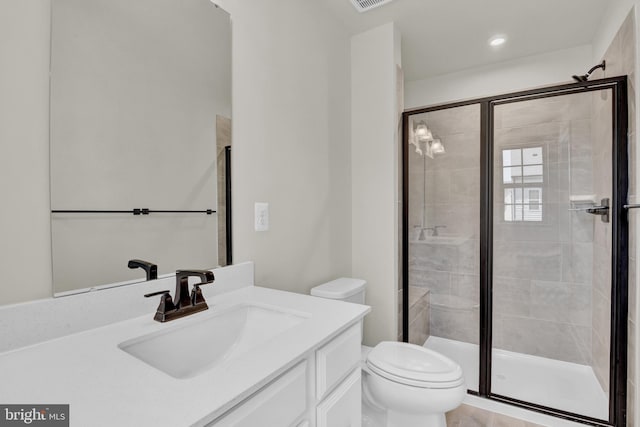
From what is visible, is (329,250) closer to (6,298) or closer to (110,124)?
(110,124)

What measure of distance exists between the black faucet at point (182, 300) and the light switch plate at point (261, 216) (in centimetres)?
47

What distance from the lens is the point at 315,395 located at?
83 cm

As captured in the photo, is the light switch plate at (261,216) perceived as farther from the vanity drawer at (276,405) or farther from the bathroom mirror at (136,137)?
the vanity drawer at (276,405)

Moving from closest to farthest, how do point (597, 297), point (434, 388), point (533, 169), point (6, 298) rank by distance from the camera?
point (6, 298), point (434, 388), point (597, 297), point (533, 169)

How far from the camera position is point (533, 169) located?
6.43 feet

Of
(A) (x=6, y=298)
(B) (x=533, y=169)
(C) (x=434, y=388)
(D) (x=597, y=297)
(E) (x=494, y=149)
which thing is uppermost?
(E) (x=494, y=149)

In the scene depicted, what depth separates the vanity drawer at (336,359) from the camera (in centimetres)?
84

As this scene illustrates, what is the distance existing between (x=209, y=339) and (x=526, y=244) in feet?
6.39

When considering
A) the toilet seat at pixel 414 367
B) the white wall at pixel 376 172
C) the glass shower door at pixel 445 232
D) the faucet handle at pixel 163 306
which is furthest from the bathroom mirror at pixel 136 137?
the glass shower door at pixel 445 232

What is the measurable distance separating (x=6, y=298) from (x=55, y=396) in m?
0.37

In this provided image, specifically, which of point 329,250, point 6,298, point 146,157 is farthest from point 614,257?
point 6,298

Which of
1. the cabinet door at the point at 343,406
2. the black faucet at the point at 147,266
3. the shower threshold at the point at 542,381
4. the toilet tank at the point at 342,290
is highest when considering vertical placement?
the black faucet at the point at 147,266

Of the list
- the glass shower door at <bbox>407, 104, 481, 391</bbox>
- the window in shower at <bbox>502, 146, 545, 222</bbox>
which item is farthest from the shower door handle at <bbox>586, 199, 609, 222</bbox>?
the glass shower door at <bbox>407, 104, 481, 391</bbox>

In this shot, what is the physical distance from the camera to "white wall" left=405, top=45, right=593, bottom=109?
8.01 feet
